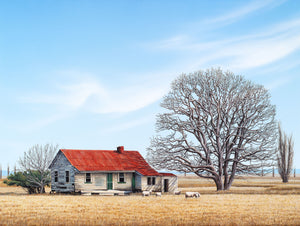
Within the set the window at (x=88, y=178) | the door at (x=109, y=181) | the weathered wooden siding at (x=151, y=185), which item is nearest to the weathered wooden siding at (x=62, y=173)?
the window at (x=88, y=178)

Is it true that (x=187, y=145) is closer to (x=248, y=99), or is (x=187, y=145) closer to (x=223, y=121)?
(x=223, y=121)

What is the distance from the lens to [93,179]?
155 feet

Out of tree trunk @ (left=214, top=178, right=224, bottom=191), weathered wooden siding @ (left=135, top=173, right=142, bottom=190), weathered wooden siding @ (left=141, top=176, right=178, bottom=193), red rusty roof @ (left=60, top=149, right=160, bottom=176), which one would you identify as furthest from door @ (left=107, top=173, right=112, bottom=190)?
tree trunk @ (left=214, top=178, right=224, bottom=191)

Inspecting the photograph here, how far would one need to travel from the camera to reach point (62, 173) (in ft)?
160

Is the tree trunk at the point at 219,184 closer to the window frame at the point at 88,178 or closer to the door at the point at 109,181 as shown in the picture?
the door at the point at 109,181

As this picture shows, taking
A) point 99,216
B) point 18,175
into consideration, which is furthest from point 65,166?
point 99,216

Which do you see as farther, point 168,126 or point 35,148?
point 35,148

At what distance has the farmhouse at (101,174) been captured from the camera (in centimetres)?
4676

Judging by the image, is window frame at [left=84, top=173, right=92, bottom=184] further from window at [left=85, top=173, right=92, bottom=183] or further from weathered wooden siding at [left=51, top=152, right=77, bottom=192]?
weathered wooden siding at [left=51, top=152, right=77, bottom=192]

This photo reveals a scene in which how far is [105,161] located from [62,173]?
5.36m

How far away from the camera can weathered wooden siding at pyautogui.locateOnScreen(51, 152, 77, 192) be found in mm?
46969

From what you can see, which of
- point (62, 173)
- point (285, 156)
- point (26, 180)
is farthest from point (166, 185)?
point (285, 156)

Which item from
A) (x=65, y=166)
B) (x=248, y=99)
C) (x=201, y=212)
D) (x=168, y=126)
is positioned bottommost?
(x=201, y=212)

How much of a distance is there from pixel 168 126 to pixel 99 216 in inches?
979
